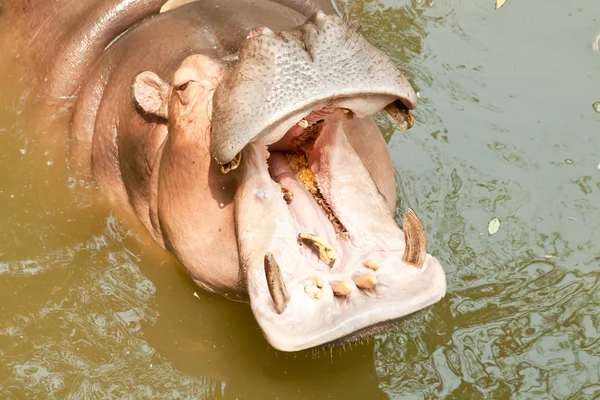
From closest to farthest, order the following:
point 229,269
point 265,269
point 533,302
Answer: point 265,269, point 229,269, point 533,302

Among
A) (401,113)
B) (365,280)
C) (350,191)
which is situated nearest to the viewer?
(365,280)

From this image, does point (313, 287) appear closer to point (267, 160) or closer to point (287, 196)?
point (287, 196)

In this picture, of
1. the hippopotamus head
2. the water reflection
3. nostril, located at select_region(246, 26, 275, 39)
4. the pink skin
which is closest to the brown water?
the water reflection

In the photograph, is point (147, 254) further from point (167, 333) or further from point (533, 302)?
point (533, 302)

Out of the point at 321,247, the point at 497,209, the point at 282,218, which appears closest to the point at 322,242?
the point at 321,247

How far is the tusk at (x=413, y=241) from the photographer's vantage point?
3.54 m

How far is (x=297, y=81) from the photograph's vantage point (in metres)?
3.34

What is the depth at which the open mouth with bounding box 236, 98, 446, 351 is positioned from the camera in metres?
3.49

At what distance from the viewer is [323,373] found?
15.1ft

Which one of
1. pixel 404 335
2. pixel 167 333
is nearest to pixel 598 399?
pixel 404 335

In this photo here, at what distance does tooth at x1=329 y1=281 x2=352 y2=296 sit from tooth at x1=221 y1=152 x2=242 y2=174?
65cm

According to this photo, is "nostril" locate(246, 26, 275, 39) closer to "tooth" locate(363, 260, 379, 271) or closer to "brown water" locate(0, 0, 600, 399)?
"tooth" locate(363, 260, 379, 271)

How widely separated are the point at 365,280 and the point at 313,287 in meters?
0.22

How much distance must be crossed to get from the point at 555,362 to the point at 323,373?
49.6 inches
